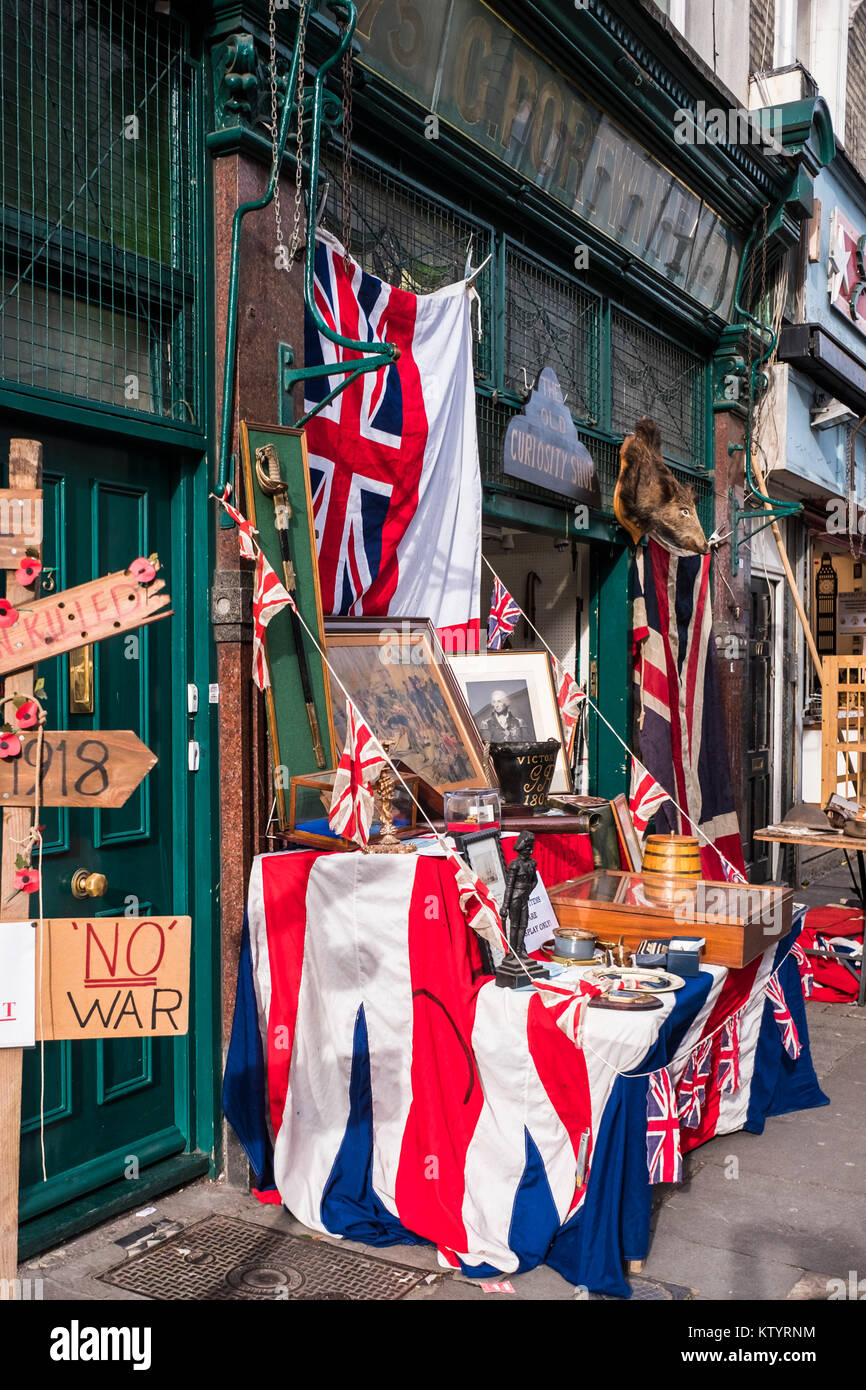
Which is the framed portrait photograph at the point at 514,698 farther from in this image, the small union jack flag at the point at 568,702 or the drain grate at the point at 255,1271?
the drain grate at the point at 255,1271

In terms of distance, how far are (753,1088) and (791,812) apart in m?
3.68

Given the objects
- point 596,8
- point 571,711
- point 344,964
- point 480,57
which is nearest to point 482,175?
point 480,57

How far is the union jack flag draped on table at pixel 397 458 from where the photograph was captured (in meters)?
5.32

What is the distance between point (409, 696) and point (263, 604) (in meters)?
1.11

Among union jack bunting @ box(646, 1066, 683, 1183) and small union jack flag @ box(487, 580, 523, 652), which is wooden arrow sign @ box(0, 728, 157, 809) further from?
small union jack flag @ box(487, 580, 523, 652)

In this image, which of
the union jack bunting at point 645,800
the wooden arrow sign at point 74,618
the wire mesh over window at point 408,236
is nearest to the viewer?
the wooden arrow sign at point 74,618

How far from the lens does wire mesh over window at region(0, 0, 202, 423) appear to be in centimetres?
411

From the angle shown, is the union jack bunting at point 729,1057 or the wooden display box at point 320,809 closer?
the wooden display box at point 320,809

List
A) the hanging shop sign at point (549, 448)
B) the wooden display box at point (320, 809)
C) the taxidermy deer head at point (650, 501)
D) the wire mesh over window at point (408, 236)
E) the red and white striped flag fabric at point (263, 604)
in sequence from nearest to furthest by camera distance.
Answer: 1. the red and white striped flag fabric at point (263, 604)
2. the wooden display box at point (320, 809)
3. the wire mesh over window at point (408, 236)
4. the hanging shop sign at point (549, 448)
5. the taxidermy deer head at point (650, 501)

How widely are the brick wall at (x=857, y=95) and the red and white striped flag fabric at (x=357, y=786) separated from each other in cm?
1096

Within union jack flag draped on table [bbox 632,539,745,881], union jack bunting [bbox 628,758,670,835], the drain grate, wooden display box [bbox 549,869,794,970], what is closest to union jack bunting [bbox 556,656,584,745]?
union jack bunting [bbox 628,758,670,835]

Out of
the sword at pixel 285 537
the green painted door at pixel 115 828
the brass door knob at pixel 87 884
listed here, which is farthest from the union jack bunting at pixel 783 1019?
the brass door knob at pixel 87 884

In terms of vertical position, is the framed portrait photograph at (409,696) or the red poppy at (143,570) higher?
the red poppy at (143,570)
